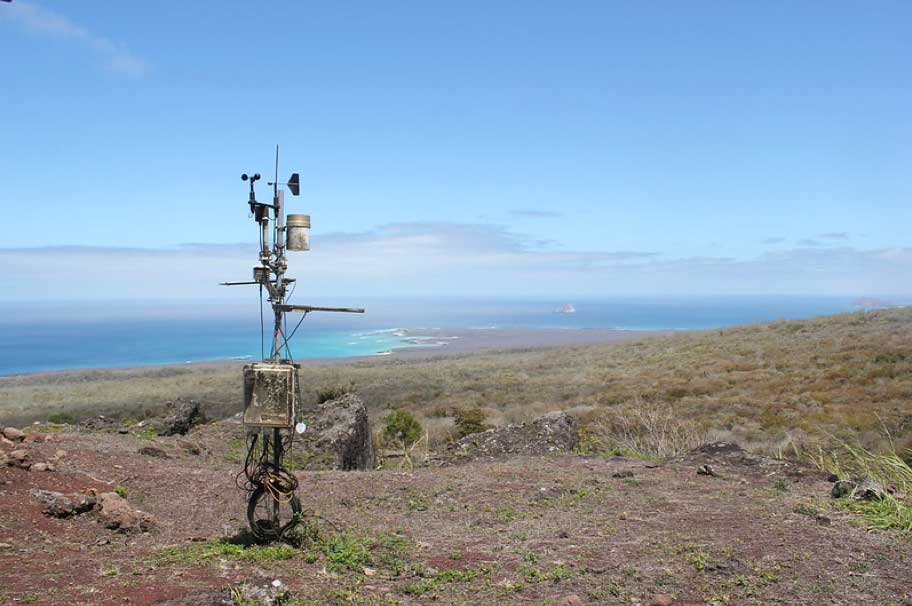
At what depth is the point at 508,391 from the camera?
2797 centimetres

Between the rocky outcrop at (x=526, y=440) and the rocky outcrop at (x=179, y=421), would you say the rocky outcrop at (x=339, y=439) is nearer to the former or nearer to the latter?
the rocky outcrop at (x=526, y=440)

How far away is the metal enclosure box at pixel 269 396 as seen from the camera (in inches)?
227

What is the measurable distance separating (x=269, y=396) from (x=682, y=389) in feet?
64.7

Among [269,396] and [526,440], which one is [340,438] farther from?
[269,396]

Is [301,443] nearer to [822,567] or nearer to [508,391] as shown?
[822,567]

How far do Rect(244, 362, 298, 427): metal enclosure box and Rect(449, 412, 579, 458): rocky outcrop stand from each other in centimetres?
724

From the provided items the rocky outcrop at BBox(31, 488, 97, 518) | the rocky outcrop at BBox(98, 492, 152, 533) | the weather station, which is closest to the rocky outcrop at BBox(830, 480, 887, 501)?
the weather station

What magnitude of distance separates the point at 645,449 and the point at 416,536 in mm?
8036

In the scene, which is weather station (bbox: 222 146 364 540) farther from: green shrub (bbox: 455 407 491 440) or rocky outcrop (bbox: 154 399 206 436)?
green shrub (bbox: 455 407 491 440)

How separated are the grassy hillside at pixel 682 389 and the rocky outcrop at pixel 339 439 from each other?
11.9 ft

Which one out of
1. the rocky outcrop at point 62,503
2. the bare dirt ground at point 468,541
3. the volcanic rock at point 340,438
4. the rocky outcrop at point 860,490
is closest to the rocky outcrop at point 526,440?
the volcanic rock at point 340,438

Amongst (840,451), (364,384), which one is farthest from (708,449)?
(364,384)

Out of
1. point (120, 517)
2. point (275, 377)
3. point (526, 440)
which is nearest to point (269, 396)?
point (275, 377)

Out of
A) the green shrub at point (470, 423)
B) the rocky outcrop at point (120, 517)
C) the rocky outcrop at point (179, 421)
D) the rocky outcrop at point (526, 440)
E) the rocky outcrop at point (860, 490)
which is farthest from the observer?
the green shrub at point (470, 423)
